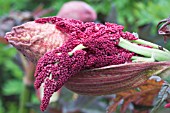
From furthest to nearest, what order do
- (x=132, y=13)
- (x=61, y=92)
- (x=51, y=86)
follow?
(x=132, y=13), (x=61, y=92), (x=51, y=86)

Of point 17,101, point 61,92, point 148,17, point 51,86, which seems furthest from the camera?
point 17,101

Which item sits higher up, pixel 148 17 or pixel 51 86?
pixel 148 17

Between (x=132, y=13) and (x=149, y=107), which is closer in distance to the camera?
(x=149, y=107)

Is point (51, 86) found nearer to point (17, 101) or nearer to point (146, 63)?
point (146, 63)

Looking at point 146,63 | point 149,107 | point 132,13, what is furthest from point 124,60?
point 132,13

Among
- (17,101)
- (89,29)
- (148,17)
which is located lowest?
(17,101)

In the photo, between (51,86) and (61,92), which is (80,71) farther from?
(61,92)

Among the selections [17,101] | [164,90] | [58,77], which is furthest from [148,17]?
[17,101]
